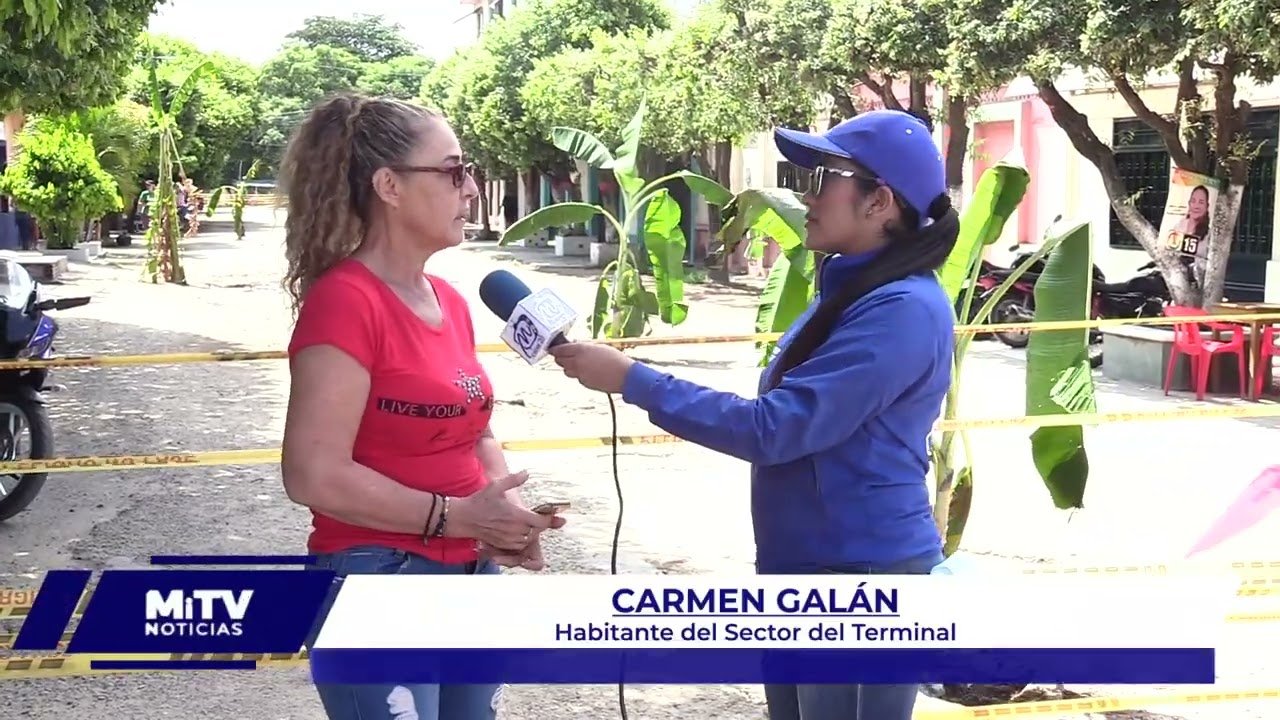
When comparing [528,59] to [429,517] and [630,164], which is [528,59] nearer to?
[630,164]

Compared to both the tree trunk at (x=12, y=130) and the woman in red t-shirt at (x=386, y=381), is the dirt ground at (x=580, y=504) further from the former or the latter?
the tree trunk at (x=12, y=130)

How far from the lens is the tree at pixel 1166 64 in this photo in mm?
11758

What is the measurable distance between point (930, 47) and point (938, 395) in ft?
45.5

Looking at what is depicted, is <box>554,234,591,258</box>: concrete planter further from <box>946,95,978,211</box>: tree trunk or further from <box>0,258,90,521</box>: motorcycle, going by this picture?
<box>0,258,90,521</box>: motorcycle

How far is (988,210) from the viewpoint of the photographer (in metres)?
4.96

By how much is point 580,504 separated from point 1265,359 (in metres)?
6.77

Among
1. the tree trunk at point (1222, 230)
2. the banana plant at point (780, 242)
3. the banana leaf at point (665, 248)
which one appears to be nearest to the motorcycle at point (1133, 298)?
the tree trunk at point (1222, 230)

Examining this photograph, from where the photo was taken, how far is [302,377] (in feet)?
7.13

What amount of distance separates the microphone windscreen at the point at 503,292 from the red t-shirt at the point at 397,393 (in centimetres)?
16

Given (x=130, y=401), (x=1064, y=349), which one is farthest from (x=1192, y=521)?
(x=130, y=401)

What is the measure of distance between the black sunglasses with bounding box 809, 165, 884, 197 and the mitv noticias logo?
3.73 ft

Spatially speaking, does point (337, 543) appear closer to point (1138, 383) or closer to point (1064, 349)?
point (1064, 349)

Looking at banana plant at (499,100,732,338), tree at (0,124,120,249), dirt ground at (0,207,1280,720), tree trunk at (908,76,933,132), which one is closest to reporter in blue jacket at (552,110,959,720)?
dirt ground at (0,207,1280,720)

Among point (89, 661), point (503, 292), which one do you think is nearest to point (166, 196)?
point (503, 292)
